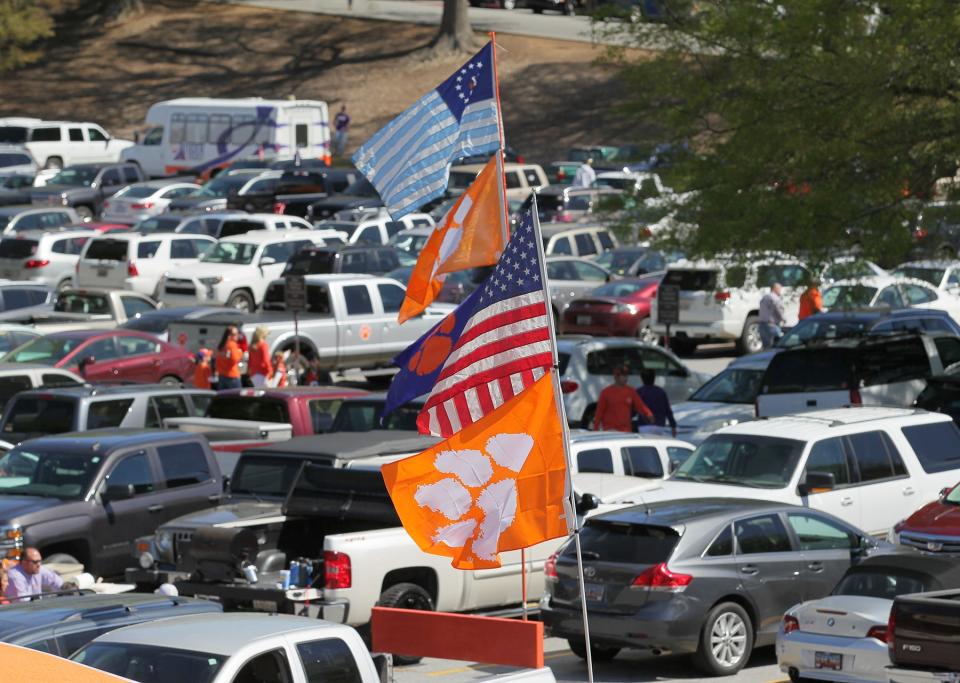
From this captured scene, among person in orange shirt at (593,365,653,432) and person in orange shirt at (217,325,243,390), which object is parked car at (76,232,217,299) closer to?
person in orange shirt at (217,325,243,390)

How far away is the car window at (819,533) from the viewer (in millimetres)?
13891

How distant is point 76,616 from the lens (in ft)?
32.7

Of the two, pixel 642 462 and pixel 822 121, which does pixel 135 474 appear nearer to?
pixel 642 462

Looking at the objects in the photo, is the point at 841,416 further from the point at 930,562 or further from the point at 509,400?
the point at 509,400

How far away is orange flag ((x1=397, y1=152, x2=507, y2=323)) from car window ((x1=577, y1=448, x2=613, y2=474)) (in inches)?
178

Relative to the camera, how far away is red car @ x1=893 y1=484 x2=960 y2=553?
44.4 ft

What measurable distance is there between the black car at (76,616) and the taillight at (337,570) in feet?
7.46

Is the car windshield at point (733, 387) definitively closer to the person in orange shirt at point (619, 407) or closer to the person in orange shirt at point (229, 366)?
the person in orange shirt at point (619, 407)

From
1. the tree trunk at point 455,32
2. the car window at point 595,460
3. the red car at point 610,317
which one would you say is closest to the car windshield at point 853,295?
the red car at point 610,317

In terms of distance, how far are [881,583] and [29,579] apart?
6.40 metres

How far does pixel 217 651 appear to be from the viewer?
834 centimetres

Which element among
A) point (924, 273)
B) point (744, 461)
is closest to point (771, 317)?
point (924, 273)

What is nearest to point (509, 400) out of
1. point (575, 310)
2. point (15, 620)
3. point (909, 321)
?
point (15, 620)

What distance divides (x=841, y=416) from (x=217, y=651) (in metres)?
9.90
